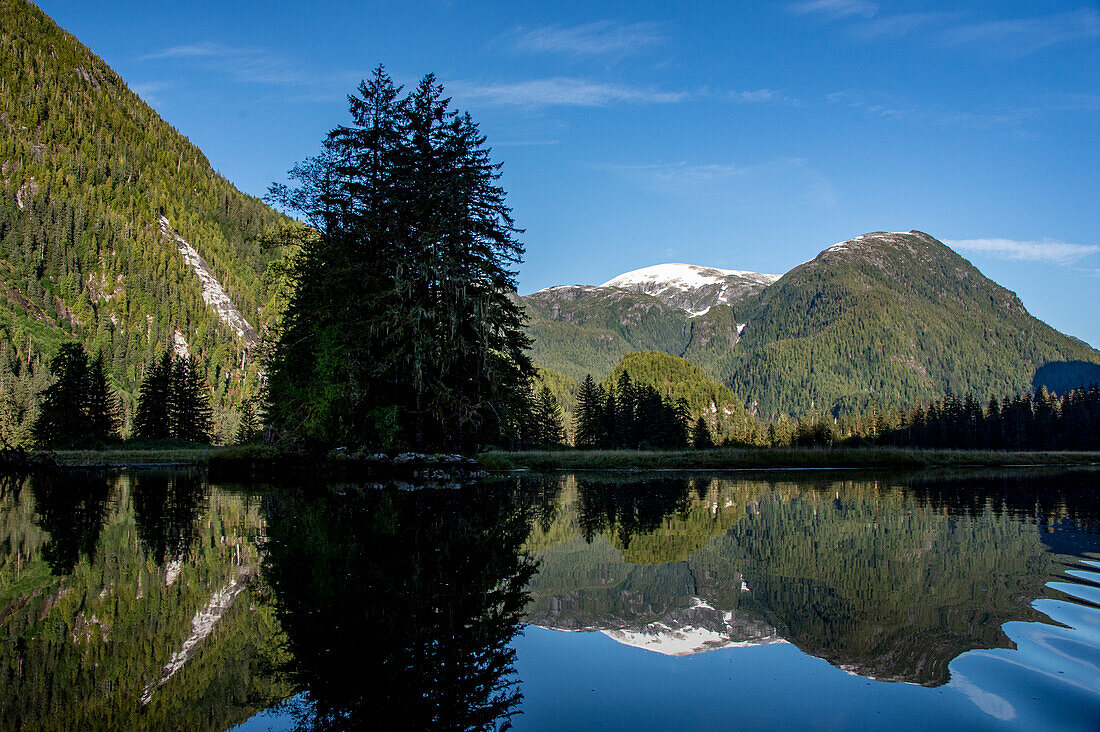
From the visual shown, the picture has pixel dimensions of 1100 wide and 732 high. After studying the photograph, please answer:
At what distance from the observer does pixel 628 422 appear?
80.3 m

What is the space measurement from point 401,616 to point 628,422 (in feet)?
244

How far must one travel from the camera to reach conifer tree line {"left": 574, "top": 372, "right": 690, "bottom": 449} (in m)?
80.1

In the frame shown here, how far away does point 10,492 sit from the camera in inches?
886

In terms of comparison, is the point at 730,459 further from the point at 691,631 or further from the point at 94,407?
the point at 94,407

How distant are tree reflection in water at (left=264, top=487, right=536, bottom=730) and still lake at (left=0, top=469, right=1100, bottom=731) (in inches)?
1.3

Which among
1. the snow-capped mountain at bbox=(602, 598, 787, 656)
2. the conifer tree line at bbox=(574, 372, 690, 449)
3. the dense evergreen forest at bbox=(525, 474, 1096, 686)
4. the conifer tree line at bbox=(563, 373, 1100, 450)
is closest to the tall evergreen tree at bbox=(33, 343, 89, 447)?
the conifer tree line at bbox=(574, 372, 690, 449)

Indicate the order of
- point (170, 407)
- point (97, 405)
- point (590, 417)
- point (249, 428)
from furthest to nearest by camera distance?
point (249, 428) → point (590, 417) → point (170, 407) → point (97, 405)

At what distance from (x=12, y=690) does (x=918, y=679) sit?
724 cm

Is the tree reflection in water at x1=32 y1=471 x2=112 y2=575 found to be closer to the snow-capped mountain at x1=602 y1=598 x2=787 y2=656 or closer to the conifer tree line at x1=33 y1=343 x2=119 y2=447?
the snow-capped mountain at x1=602 y1=598 x2=787 y2=656

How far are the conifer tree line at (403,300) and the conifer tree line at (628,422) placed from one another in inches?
1927

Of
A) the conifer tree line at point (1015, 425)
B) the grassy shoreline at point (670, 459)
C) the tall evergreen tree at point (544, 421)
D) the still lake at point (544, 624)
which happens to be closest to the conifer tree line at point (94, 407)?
the grassy shoreline at point (670, 459)

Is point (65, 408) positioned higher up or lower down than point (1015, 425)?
lower down

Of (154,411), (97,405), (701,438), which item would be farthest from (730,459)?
(154,411)

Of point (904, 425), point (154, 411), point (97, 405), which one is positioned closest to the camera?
point (97, 405)
